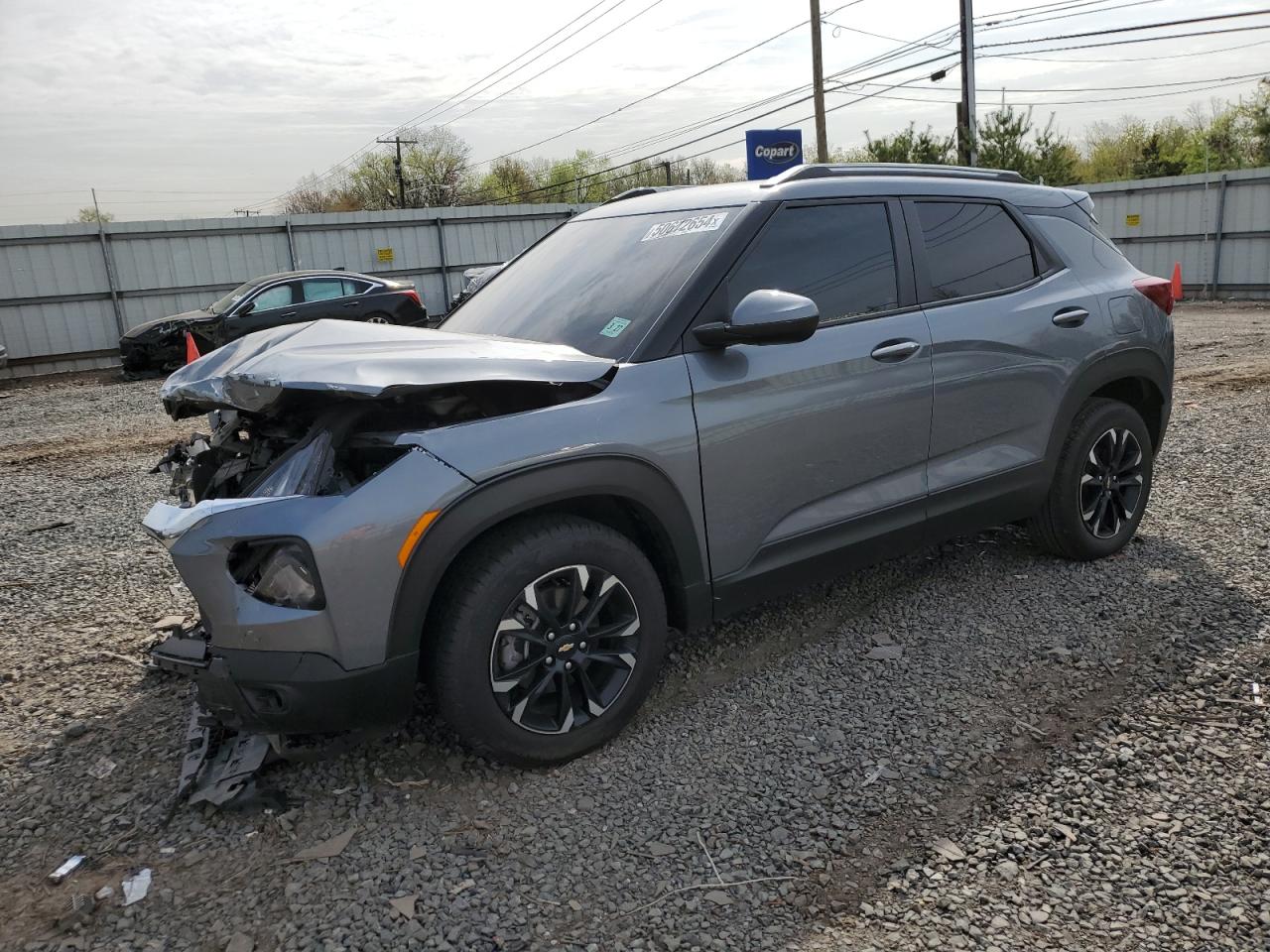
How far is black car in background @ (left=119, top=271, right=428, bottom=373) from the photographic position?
15234mm

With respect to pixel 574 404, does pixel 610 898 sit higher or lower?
lower

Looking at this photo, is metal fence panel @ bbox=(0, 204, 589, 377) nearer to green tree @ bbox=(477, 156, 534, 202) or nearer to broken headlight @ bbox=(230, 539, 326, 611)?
broken headlight @ bbox=(230, 539, 326, 611)

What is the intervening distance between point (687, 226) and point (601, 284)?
383mm

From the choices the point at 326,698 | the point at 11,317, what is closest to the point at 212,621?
the point at 326,698

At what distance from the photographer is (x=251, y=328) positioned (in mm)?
15094

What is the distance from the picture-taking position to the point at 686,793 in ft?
9.45

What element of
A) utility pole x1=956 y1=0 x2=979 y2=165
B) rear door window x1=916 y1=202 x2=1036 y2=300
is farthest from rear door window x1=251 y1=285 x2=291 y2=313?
utility pole x1=956 y1=0 x2=979 y2=165

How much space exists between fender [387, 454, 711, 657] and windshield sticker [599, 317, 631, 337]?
53 centimetres

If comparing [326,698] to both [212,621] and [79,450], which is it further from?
[79,450]

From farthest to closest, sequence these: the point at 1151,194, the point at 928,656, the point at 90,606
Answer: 1. the point at 1151,194
2. the point at 90,606
3. the point at 928,656

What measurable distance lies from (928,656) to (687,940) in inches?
70.2

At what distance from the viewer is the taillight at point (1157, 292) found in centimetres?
450

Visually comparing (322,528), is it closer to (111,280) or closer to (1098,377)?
(1098,377)

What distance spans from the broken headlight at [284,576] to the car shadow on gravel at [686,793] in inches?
29.0
